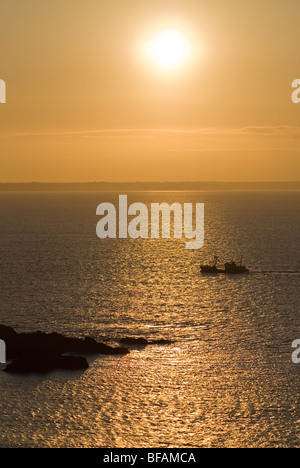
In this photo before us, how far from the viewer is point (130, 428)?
181 feet

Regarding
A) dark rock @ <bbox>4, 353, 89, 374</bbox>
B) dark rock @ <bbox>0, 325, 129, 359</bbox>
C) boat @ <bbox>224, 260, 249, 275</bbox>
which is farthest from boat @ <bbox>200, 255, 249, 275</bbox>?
dark rock @ <bbox>4, 353, 89, 374</bbox>

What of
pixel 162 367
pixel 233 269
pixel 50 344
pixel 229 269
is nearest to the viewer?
pixel 162 367

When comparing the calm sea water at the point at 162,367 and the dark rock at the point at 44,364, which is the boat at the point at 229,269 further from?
the dark rock at the point at 44,364

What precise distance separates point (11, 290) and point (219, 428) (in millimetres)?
65611

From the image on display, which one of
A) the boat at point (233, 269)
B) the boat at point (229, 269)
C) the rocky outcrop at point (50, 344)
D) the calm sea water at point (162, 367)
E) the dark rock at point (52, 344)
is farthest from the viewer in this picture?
the boat at point (229, 269)

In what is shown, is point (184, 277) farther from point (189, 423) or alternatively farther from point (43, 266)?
point (189, 423)

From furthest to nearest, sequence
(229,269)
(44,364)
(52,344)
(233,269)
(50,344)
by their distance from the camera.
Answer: (229,269) < (233,269) < (52,344) < (50,344) < (44,364)

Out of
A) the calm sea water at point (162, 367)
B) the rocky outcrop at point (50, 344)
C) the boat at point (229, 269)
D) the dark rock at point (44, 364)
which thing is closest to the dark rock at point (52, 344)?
the rocky outcrop at point (50, 344)

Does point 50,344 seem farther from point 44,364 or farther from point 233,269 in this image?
point 233,269

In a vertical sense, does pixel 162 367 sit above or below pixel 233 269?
below

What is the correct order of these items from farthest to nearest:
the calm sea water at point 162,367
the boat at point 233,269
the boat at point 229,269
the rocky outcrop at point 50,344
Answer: the boat at point 229,269, the boat at point 233,269, the rocky outcrop at point 50,344, the calm sea water at point 162,367

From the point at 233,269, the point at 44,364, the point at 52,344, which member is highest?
the point at 233,269

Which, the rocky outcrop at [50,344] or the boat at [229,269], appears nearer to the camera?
the rocky outcrop at [50,344]

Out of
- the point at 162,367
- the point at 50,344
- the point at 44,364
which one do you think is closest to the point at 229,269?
the point at 162,367
